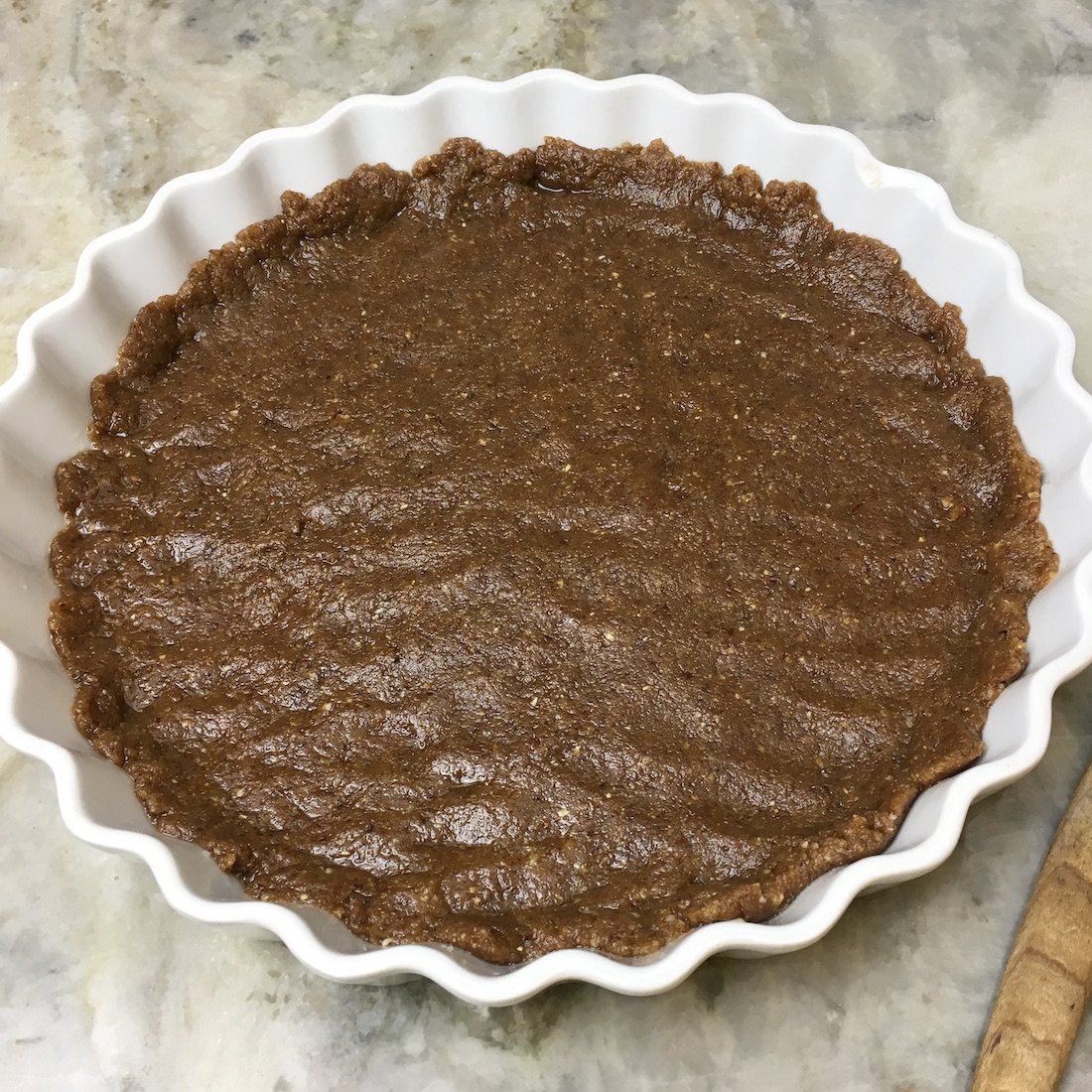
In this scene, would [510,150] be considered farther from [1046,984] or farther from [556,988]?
[1046,984]

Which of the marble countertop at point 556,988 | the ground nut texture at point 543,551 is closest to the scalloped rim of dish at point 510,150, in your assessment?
the ground nut texture at point 543,551


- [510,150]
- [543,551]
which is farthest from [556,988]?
[510,150]

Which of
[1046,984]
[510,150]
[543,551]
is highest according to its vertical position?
[510,150]

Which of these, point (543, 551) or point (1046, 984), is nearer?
point (1046, 984)

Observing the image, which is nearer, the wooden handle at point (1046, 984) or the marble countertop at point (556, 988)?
the wooden handle at point (1046, 984)

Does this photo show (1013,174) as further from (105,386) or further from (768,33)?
(105,386)

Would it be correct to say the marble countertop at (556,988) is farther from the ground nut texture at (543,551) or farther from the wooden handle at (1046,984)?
the ground nut texture at (543,551)

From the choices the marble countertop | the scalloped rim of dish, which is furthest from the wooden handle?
the scalloped rim of dish

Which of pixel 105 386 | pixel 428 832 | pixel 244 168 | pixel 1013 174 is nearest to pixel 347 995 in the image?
pixel 428 832
